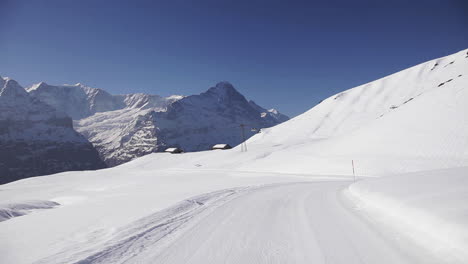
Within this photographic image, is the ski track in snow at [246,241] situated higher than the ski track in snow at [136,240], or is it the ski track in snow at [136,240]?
the ski track in snow at [136,240]

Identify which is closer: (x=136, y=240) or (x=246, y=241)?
(x=246, y=241)

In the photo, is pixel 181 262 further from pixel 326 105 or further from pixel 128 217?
pixel 326 105

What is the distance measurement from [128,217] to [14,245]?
Result: 107 inches

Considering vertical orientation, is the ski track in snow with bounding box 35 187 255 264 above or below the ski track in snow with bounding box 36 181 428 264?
above

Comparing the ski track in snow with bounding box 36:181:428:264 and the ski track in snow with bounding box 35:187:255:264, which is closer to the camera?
the ski track in snow with bounding box 36:181:428:264

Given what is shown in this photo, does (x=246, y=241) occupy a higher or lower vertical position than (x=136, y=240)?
lower

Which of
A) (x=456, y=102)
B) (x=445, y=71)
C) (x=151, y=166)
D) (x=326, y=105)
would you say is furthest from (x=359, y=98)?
(x=151, y=166)

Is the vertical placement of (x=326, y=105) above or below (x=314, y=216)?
above

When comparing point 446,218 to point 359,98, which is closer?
point 446,218

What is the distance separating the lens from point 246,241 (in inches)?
203

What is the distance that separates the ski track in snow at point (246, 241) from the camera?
4277 mm

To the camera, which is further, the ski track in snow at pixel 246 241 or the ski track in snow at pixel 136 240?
the ski track in snow at pixel 136 240

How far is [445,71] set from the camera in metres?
99.2

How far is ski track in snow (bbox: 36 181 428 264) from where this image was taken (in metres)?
4.28
